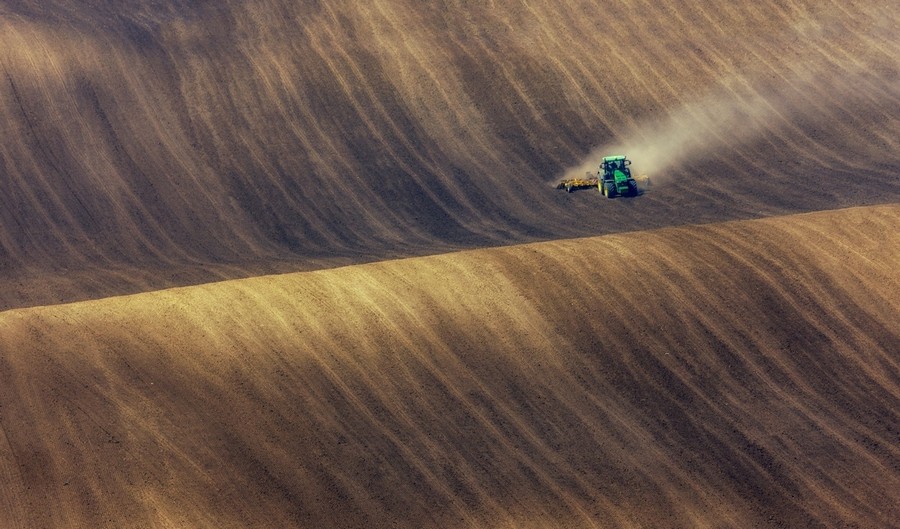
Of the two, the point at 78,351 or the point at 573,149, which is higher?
the point at 573,149

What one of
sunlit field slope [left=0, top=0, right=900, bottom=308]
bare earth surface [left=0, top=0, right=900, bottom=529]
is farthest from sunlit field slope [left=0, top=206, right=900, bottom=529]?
sunlit field slope [left=0, top=0, right=900, bottom=308]

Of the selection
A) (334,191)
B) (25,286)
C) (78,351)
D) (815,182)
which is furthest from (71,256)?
(815,182)

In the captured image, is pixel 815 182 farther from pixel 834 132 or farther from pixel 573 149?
pixel 573 149

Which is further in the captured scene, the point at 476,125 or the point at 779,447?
the point at 476,125

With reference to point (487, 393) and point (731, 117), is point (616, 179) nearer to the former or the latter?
point (731, 117)

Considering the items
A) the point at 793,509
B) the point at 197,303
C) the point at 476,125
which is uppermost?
the point at 476,125

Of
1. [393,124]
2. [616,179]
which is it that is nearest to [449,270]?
[616,179]

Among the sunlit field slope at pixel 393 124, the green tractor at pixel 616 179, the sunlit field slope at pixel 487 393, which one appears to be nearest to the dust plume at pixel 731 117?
the sunlit field slope at pixel 393 124

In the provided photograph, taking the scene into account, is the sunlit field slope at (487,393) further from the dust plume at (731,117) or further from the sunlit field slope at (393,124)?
the dust plume at (731,117)
